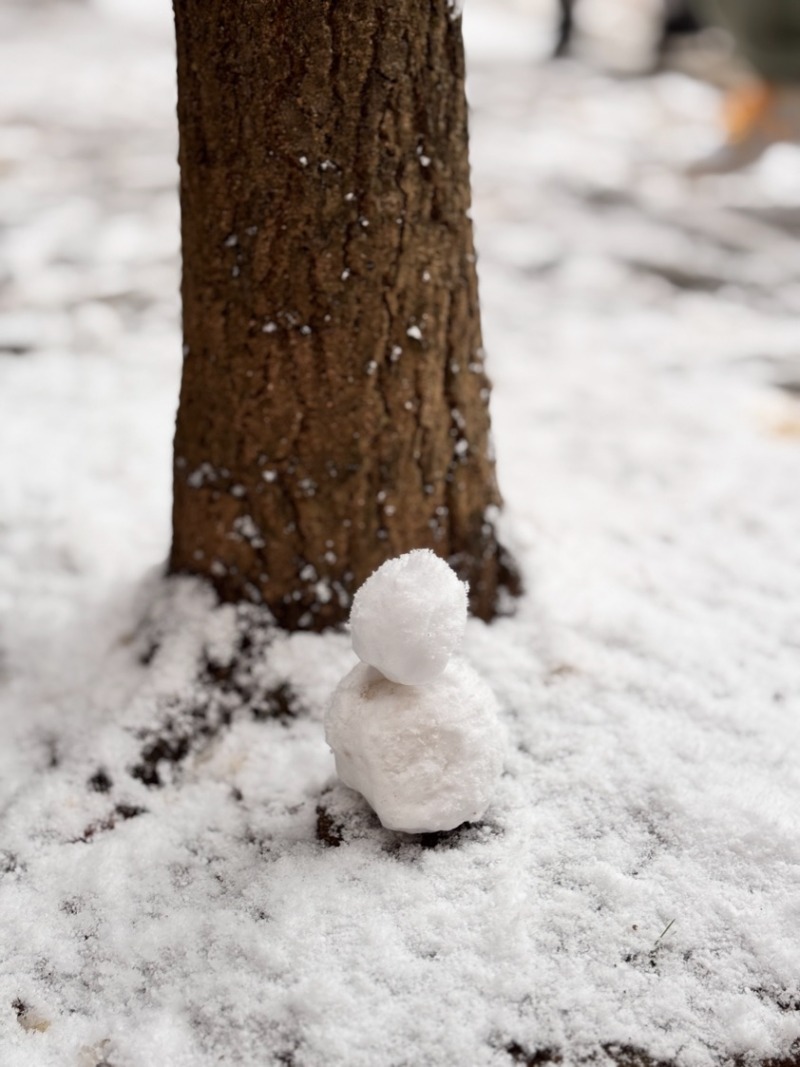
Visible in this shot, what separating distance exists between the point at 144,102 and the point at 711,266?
167 inches

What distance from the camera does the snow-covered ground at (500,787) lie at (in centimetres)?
128

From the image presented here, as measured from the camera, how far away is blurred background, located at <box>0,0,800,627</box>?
2547 millimetres

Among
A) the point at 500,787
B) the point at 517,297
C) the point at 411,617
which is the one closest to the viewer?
the point at 411,617

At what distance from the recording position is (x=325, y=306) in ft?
5.43

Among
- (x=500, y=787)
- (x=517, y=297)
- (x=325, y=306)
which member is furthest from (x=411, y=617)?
(x=517, y=297)

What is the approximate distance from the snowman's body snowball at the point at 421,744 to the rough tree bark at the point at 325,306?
1.43 ft

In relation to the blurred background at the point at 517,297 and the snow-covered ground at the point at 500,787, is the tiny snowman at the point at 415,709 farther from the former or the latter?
the blurred background at the point at 517,297

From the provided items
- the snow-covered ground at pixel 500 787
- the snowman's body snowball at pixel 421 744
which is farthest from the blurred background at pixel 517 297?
the snowman's body snowball at pixel 421 744

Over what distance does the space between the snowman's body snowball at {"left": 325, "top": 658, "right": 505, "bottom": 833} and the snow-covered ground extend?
0.30ft

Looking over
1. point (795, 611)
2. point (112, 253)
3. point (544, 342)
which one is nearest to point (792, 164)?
point (544, 342)

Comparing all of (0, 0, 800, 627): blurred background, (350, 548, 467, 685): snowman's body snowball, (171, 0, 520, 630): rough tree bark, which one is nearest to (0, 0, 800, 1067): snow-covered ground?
(0, 0, 800, 627): blurred background

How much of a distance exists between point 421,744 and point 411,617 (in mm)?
220

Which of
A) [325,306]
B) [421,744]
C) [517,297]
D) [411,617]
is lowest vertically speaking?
[517,297]

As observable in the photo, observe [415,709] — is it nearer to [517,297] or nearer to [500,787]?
[500,787]
